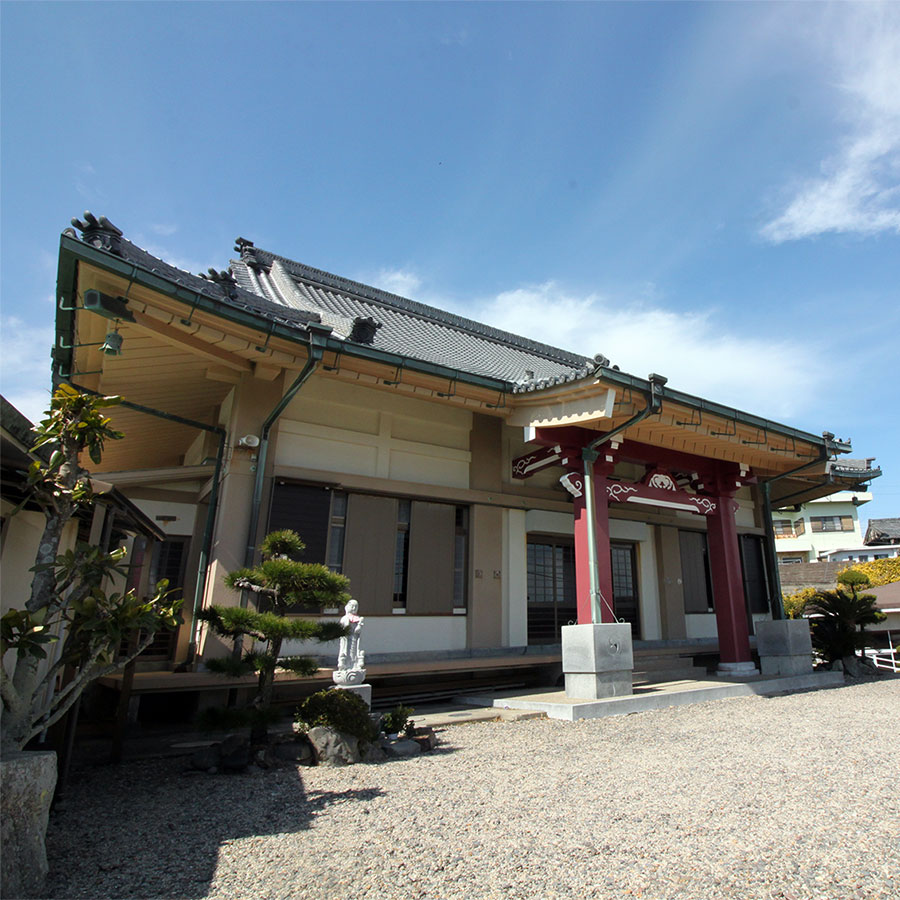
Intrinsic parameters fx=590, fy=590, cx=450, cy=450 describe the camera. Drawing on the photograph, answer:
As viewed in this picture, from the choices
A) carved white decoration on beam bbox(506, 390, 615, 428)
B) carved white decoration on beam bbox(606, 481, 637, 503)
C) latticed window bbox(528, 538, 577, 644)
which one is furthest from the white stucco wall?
carved white decoration on beam bbox(506, 390, 615, 428)

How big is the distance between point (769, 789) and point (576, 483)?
4.79m

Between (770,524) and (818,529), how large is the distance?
38663mm

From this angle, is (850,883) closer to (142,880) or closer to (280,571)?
(142,880)

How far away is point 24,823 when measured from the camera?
256cm

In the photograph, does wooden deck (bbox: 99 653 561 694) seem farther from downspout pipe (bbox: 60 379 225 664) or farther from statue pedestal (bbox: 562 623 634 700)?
statue pedestal (bbox: 562 623 634 700)

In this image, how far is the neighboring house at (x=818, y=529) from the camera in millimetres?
43781

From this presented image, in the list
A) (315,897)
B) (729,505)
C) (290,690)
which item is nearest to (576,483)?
(729,505)

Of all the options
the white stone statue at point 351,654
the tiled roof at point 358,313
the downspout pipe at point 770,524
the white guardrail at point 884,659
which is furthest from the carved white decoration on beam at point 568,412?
the white guardrail at point 884,659

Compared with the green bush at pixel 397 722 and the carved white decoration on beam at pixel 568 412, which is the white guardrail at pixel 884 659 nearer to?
the carved white decoration on beam at pixel 568 412

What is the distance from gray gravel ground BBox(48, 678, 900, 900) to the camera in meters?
2.69

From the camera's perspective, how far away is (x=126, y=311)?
591 cm

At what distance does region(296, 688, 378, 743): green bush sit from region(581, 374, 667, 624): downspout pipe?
3.71 meters

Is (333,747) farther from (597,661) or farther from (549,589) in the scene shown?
(549,589)

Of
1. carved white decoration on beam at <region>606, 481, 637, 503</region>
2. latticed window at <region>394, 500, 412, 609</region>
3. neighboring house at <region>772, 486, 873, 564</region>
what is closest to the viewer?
latticed window at <region>394, 500, 412, 609</region>
